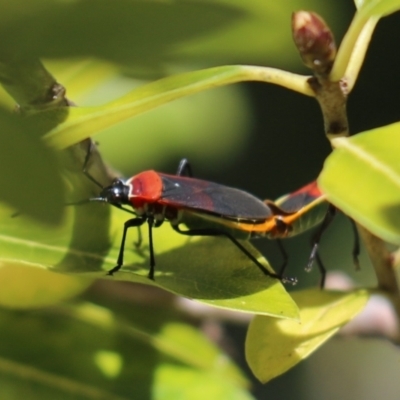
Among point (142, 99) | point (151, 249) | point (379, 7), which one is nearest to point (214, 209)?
point (151, 249)

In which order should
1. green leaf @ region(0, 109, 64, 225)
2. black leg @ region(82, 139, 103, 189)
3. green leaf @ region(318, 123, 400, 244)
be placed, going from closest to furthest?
green leaf @ region(0, 109, 64, 225), green leaf @ region(318, 123, 400, 244), black leg @ region(82, 139, 103, 189)

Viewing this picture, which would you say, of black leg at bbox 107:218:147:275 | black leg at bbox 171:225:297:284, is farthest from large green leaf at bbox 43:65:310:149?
black leg at bbox 171:225:297:284

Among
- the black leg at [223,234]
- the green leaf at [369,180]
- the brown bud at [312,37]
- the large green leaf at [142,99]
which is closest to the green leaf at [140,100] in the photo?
the large green leaf at [142,99]

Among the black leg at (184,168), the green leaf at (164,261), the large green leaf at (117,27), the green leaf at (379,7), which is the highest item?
the large green leaf at (117,27)

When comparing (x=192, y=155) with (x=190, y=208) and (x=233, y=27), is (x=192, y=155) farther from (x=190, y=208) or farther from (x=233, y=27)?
(x=233, y=27)

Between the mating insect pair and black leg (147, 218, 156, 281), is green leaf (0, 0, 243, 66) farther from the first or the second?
the mating insect pair

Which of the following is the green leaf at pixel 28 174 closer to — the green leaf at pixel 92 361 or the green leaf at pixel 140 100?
the green leaf at pixel 140 100
